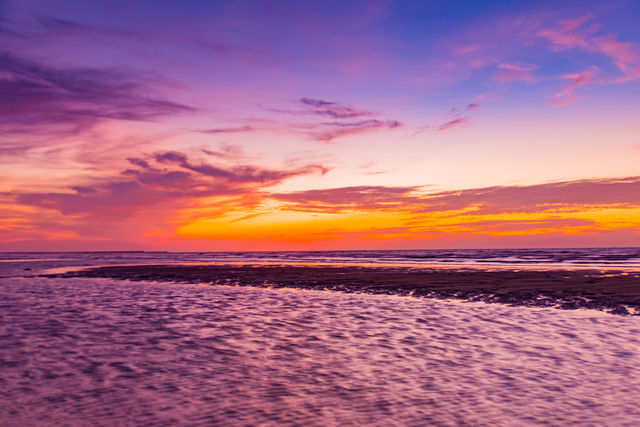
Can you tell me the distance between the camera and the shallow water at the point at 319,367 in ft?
23.6

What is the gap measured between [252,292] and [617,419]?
70.4 ft

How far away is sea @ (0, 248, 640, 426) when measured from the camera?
7172mm

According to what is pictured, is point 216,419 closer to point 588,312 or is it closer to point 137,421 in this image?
point 137,421

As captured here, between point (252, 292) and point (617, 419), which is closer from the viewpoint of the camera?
point (617, 419)

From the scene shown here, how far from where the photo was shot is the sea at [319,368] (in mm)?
7172

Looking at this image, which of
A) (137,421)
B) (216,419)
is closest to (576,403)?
(216,419)

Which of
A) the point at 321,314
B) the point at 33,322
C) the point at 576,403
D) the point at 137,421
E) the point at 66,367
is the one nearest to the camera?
the point at 137,421

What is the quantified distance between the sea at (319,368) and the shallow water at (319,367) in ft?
0.12

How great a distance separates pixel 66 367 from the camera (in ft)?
32.2

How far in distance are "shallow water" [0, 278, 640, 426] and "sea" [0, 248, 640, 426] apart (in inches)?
1.4

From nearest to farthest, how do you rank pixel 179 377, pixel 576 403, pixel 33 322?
pixel 576 403 → pixel 179 377 → pixel 33 322

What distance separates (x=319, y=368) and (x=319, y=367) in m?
0.09

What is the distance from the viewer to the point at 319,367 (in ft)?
32.6

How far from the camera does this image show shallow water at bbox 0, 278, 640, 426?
719cm
